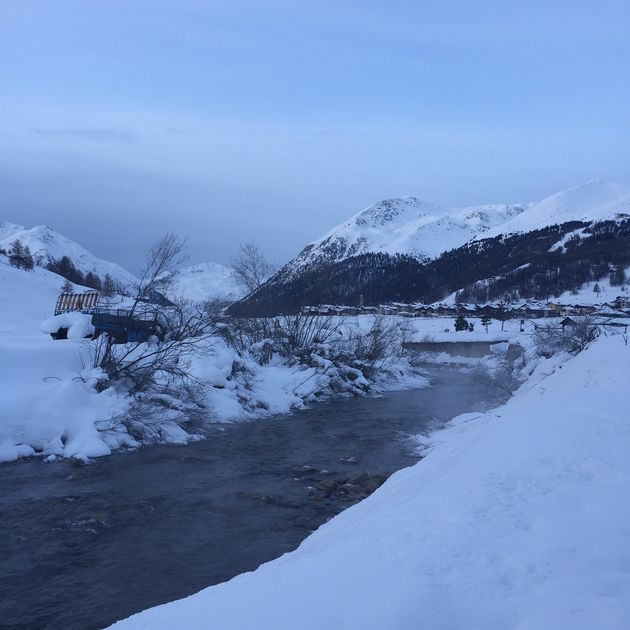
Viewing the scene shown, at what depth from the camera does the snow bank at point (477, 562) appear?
3992mm

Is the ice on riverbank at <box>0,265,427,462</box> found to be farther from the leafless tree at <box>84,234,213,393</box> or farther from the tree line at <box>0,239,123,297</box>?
the tree line at <box>0,239,123,297</box>

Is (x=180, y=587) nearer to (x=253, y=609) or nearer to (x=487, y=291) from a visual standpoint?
(x=253, y=609)

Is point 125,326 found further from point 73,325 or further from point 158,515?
point 158,515

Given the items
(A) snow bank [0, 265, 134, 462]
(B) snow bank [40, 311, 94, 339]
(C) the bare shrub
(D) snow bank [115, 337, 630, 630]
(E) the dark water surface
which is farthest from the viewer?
(C) the bare shrub

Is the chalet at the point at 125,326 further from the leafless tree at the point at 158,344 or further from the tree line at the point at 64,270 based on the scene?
the tree line at the point at 64,270

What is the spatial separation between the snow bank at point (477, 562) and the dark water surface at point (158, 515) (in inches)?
113

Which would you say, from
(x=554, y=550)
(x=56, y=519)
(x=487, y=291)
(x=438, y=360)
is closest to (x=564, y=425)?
(x=554, y=550)

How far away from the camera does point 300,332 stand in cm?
3456

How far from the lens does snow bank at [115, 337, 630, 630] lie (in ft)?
13.1

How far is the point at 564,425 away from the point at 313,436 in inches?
470

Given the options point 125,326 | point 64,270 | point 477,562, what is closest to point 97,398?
point 125,326

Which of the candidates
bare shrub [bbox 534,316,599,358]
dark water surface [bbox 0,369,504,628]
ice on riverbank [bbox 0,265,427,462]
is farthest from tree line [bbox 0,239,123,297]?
dark water surface [bbox 0,369,504,628]

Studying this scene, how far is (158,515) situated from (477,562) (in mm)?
8355

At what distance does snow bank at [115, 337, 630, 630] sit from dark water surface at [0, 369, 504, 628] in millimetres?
2863
